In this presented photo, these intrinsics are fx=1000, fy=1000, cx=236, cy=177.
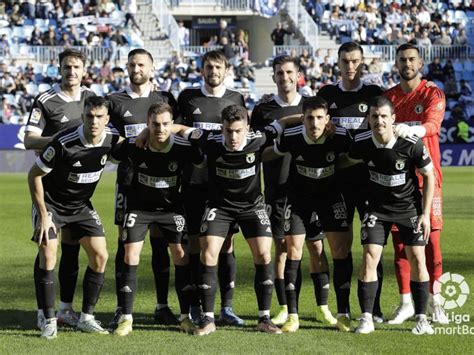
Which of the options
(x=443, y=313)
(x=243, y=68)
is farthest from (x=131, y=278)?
(x=243, y=68)

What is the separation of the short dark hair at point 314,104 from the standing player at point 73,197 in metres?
1.58

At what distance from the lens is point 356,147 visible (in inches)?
319

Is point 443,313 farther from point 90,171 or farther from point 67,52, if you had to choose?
point 67,52

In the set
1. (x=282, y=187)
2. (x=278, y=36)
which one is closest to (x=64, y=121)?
(x=282, y=187)

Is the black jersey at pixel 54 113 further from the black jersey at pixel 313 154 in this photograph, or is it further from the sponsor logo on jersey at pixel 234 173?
the black jersey at pixel 313 154

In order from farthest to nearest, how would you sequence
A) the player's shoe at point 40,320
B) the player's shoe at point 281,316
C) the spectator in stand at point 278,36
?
1. the spectator in stand at point 278,36
2. the player's shoe at point 281,316
3. the player's shoe at point 40,320

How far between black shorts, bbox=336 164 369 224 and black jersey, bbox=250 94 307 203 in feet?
1.63

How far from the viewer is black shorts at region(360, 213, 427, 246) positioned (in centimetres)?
796

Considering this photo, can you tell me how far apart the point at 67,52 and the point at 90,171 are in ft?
3.45

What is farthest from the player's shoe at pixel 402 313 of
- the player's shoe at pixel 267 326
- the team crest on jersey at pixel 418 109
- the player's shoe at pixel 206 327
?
the team crest on jersey at pixel 418 109

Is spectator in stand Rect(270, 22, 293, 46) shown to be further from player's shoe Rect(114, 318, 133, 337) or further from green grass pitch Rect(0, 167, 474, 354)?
player's shoe Rect(114, 318, 133, 337)

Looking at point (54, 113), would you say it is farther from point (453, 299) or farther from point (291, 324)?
point (453, 299)

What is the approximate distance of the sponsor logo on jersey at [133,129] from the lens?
870 centimetres

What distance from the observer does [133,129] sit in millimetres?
8703
